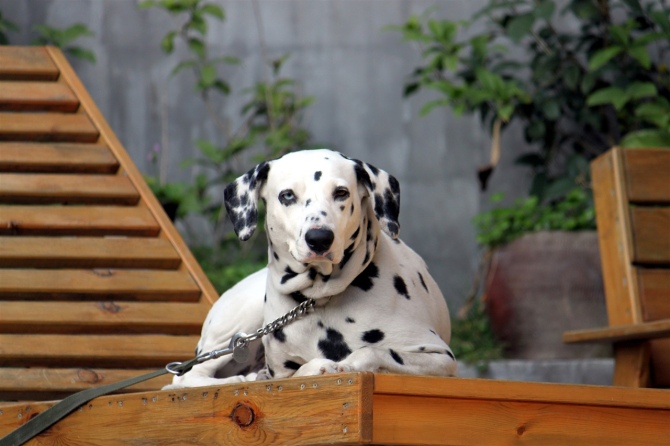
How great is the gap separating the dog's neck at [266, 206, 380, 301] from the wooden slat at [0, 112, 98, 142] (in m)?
1.94

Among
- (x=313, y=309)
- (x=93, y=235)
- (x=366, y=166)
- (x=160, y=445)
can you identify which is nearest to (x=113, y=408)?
(x=160, y=445)

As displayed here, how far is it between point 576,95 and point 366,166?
3.68 meters

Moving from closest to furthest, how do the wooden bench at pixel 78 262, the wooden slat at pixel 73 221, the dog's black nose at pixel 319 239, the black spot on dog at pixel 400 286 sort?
1. the dog's black nose at pixel 319 239
2. the black spot on dog at pixel 400 286
3. the wooden bench at pixel 78 262
4. the wooden slat at pixel 73 221

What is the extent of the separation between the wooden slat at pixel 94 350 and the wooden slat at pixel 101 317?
0.04 m

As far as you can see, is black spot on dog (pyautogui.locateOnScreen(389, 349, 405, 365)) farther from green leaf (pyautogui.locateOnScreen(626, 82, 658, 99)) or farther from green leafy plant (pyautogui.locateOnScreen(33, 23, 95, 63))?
green leafy plant (pyautogui.locateOnScreen(33, 23, 95, 63))

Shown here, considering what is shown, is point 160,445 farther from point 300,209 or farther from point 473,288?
point 473,288

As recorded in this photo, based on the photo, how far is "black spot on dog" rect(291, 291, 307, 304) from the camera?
2018mm

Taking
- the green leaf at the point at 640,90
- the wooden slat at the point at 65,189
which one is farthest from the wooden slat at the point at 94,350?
the green leaf at the point at 640,90

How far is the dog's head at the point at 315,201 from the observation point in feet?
6.07

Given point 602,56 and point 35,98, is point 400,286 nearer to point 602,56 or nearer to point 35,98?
point 35,98

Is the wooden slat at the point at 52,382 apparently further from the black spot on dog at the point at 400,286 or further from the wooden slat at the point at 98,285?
the black spot on dog at the point at 400,286

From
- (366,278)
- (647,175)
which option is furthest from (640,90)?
(366,278)

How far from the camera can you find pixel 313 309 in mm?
2014

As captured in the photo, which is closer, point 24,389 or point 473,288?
point 24,389
